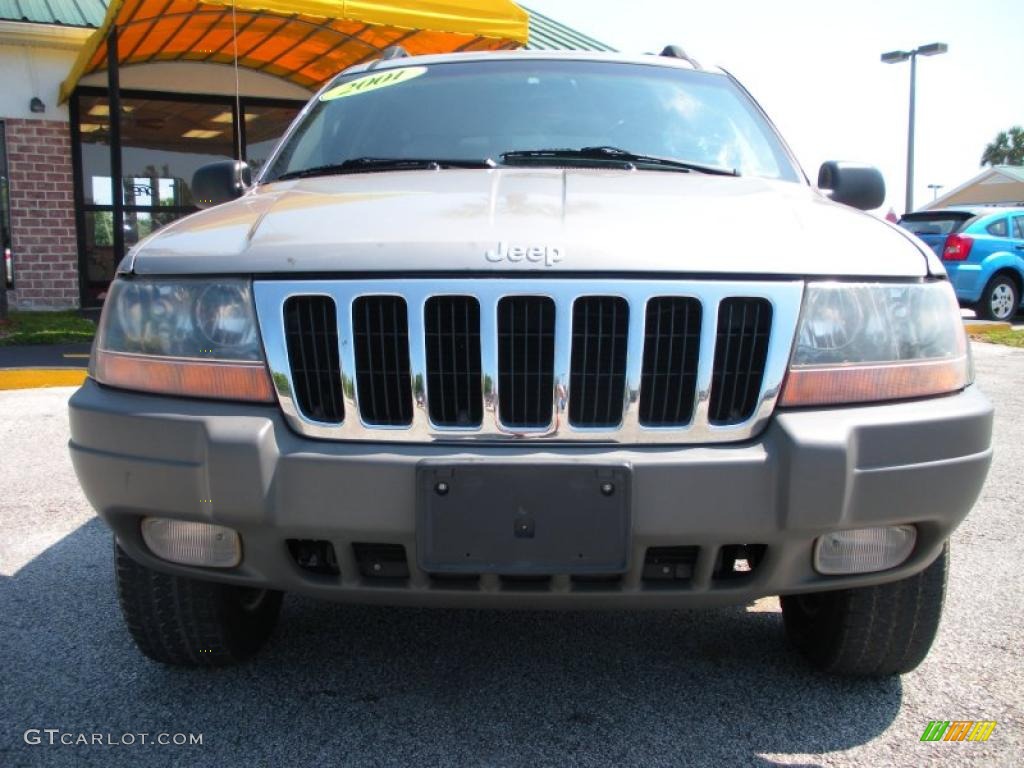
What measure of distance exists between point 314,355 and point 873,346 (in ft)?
3.93

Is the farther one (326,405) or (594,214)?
(594,214)

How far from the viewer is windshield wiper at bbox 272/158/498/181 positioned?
9.24 ft

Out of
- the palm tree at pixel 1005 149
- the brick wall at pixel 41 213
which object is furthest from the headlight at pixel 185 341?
the palm tree at pixel 1005 149

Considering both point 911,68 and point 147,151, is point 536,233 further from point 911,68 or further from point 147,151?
point 911,68

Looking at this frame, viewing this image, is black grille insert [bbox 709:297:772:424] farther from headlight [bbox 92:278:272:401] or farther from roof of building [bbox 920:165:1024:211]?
roof of building [bbox 920:165:1024:211]

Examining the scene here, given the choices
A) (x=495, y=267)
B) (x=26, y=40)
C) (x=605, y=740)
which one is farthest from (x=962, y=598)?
(x=26, y=40)

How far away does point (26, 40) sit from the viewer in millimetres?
11977

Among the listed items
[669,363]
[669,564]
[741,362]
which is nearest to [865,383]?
[741,362]

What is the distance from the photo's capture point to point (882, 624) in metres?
2.31

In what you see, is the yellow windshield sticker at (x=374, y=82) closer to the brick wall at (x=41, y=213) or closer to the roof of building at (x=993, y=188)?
the brick wall at (x=41, y=213)

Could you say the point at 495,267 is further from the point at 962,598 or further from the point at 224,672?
the point at 962,598

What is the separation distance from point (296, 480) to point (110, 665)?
3.63 ft

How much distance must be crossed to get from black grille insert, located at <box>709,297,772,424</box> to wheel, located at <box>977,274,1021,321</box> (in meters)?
13.7

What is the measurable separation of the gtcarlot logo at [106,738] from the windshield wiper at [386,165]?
164cm
